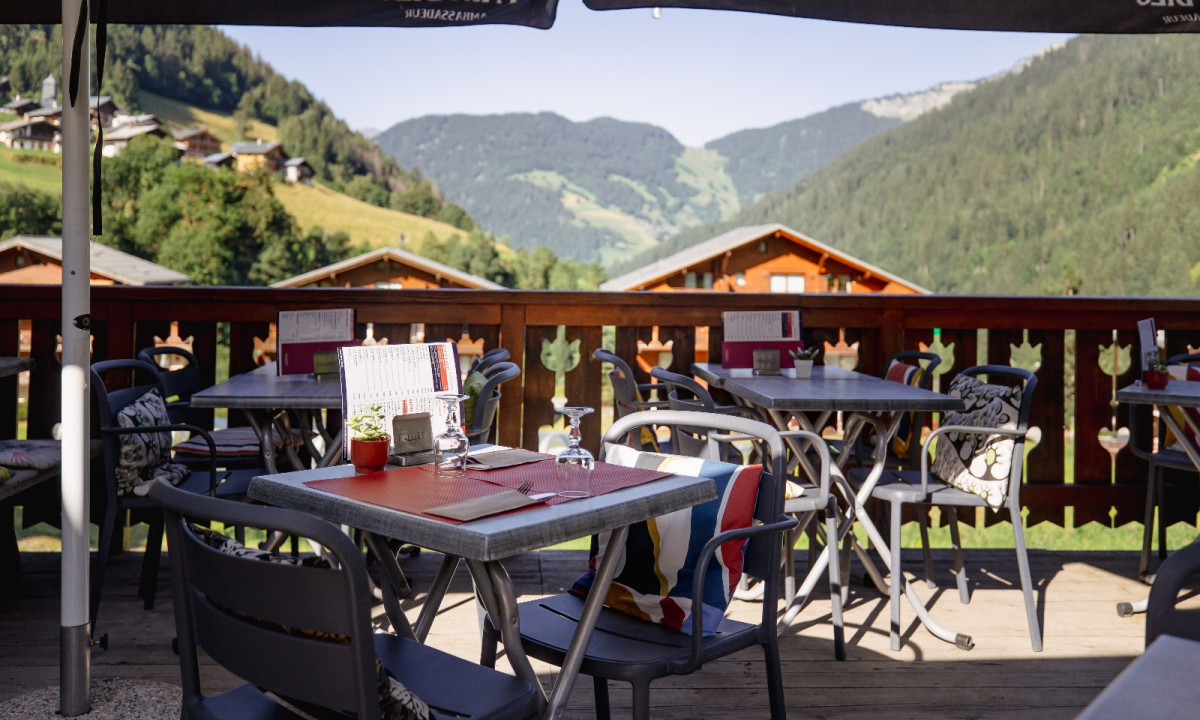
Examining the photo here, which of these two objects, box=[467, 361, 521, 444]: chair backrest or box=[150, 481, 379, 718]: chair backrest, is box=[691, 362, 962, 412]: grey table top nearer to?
box=[467, 361, 521, 444]: chair backrest

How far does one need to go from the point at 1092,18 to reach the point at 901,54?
7826 centimetres

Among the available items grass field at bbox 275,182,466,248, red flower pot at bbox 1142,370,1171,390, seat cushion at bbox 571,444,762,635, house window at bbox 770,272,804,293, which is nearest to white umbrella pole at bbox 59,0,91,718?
seat cushion at bbox 571,444,762,635

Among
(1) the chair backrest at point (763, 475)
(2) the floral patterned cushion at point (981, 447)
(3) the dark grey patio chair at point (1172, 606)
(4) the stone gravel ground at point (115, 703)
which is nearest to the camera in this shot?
(3) the dark grey patio chair at point (1172, 606)

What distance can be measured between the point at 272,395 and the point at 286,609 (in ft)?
7.28

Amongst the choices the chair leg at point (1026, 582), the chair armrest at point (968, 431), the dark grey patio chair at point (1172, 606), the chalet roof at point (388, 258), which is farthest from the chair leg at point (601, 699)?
the chalet roof at point (388, 258)

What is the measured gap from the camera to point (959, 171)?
2522 inches

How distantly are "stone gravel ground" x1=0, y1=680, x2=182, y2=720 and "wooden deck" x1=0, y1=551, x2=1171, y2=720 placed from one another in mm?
108

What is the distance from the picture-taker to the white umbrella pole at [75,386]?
2738 millimetres

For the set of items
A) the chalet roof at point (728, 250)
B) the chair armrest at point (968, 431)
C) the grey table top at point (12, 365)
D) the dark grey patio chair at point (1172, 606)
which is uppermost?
the chalet roof at point (728, 250)

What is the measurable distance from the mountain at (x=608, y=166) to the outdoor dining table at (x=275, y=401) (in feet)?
225

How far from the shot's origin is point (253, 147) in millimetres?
58625

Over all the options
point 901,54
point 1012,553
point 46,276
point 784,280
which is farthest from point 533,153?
point 1012,553

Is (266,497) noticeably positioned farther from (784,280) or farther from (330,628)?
(784,280)

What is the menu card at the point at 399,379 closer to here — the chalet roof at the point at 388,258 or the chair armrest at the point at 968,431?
the chair armrest at the point at 968,431
